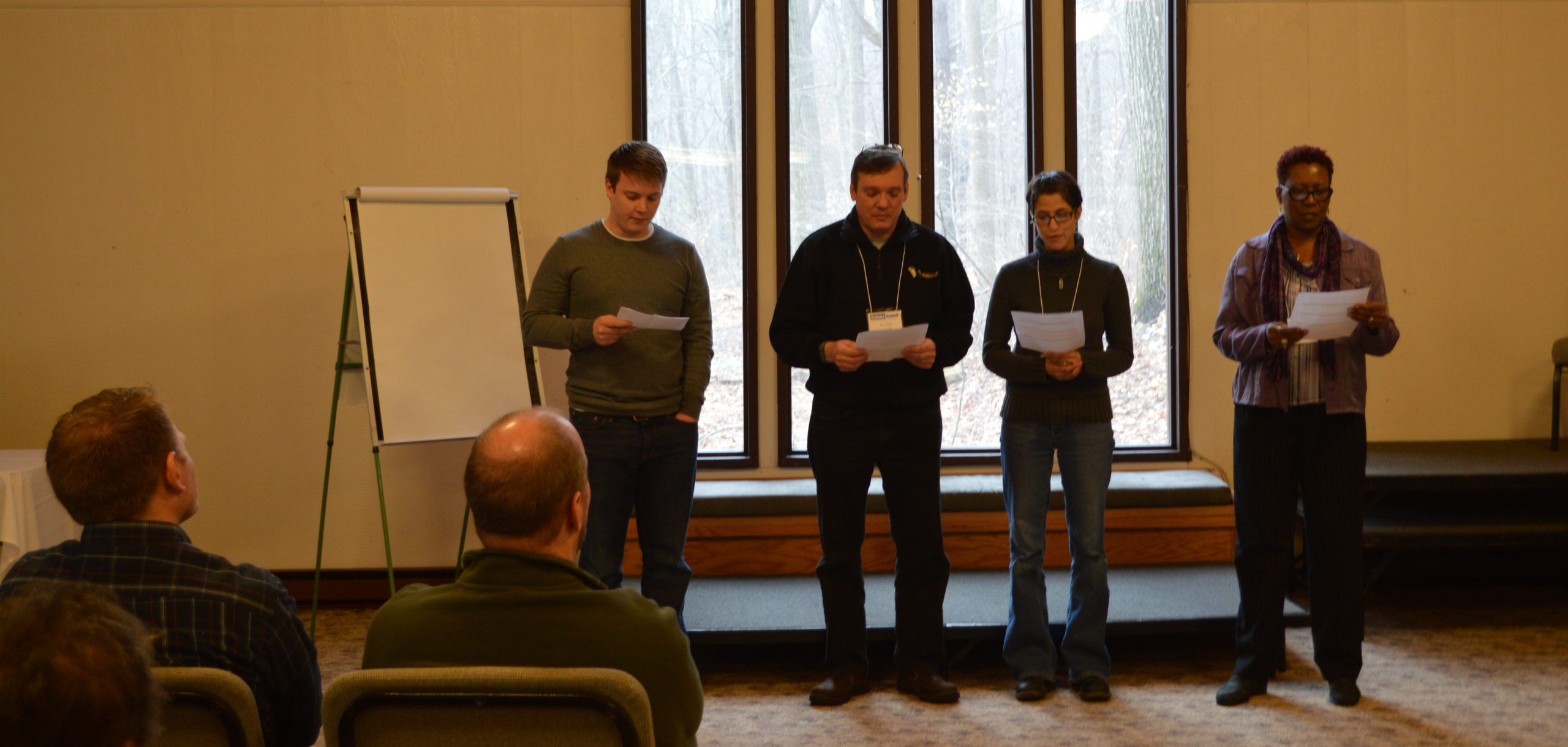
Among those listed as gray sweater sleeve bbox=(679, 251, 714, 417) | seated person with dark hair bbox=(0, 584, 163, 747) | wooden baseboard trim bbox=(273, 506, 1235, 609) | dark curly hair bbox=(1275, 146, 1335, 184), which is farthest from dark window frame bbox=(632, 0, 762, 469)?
seated person with dark hair bbox=(0, 584, 163, 747)

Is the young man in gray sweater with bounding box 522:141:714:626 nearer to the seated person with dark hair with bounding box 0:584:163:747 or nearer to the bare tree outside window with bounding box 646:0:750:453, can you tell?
the bare tree outside window with bounding box 646:0:750:453

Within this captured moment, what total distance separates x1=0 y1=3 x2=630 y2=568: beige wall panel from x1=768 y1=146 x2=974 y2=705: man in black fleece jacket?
1534 millimetres

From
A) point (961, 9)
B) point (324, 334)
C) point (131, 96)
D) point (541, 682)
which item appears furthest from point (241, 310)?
point (541, 682)

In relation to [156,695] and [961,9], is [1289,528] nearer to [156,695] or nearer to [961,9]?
[961,9]

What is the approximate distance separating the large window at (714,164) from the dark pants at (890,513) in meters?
1.38

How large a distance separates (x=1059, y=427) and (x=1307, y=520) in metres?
0.72

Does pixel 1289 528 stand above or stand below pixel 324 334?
below

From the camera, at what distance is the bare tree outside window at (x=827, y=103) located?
14.7 ft

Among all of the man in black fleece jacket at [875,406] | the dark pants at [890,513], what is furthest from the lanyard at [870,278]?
the dark pants at [890,513]

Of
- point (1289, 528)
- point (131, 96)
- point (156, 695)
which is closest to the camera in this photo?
point (156, 695)

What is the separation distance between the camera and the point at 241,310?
4.36 meters

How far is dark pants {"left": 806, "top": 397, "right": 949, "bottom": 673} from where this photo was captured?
10.2 ft

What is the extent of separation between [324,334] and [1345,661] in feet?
12.1

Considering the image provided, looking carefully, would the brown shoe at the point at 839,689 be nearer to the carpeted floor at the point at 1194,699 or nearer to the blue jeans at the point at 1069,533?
the carpeted floor at the point at 1194,699
